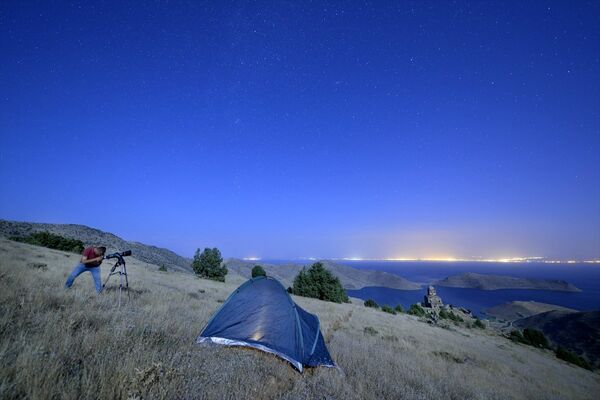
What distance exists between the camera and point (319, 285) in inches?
2031

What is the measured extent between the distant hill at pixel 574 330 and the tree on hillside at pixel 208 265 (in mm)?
91873

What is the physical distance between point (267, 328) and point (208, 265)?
50.3 m

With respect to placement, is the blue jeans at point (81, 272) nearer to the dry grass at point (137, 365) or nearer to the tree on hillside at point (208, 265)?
the dry grass at point (137, 365)

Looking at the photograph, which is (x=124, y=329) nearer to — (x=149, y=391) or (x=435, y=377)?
(x=149, y=391)

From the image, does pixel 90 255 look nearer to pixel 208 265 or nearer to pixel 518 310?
pixel 208 265

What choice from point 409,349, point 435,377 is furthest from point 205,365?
point 409,349

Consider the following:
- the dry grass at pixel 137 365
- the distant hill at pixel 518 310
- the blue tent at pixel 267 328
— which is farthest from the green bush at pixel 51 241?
the distant hill at pixel 518 310

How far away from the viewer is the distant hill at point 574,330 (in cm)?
8119

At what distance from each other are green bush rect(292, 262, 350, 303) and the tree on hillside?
14893 mm

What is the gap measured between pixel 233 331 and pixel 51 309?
14.4ft

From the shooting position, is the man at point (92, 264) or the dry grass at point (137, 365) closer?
the dry grass at point (137, 365)

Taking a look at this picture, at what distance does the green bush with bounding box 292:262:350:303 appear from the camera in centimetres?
5091

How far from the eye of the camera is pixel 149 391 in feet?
13.4

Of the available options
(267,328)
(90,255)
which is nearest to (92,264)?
(90,255)
